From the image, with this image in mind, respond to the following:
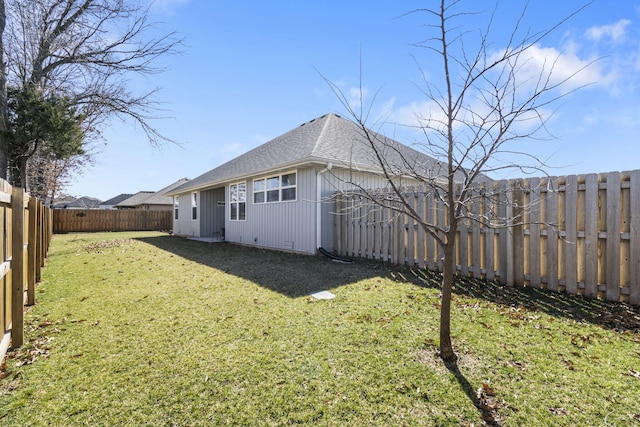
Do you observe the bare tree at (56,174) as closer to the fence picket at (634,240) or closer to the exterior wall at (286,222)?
the exterior wall at (286,222)

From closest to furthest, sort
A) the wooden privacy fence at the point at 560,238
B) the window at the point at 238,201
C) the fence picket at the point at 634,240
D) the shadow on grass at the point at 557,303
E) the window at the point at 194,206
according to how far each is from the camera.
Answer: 1. the shadow on grass at the point at 557,303
2. the fence picket at the point at 634,240
3. the wooden privacy fence at the point at 560,238
4. the window at the point at 238,201
5. the window at the point at 194,206

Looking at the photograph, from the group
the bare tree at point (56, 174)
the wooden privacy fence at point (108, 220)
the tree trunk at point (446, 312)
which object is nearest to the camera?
the tree trunk at point (446, 312)

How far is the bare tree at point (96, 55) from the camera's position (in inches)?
452

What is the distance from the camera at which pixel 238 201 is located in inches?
515

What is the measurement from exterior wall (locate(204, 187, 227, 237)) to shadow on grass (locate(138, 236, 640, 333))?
302 inches

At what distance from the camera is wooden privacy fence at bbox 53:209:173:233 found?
73.6 feet

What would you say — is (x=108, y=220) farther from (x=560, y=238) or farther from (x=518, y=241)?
(x=560, y=238)

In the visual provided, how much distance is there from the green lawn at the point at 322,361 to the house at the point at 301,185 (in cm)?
352

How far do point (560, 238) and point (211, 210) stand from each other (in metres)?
16.1

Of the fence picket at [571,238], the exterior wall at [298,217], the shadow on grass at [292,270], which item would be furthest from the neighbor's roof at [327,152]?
the fence picket at [571,238]

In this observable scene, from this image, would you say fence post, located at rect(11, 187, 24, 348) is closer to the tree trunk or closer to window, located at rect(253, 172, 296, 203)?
the tree trunk

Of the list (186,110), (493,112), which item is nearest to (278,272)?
(493,112)

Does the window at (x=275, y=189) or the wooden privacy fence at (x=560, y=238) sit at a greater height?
the window at (x=275, y=189)

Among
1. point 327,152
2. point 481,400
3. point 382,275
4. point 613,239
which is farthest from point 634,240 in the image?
point 327,152
